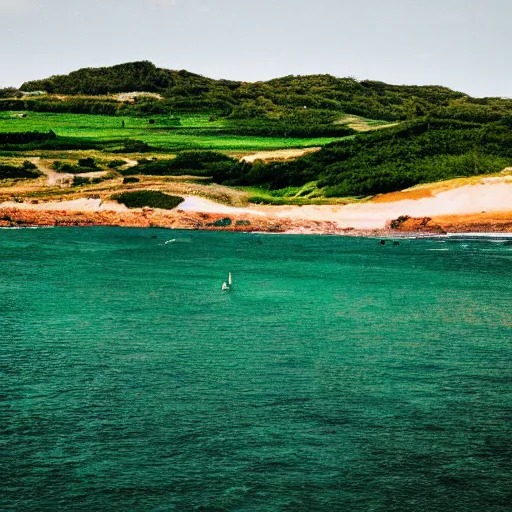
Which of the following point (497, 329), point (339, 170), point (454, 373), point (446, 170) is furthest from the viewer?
point (339, 170)

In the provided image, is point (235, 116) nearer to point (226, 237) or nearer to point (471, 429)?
point (226, 237)

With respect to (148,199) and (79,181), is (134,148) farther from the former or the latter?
(148,199)

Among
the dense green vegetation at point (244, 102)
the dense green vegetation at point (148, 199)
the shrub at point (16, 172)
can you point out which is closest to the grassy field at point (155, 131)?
the dense green vegetation at point (244, 102)

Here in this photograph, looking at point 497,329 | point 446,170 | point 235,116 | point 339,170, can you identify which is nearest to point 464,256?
point 497,329

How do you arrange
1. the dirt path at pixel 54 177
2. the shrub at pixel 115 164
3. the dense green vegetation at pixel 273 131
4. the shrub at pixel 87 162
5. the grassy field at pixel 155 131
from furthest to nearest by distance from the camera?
1. the grassy field at pixel 155 131
2. the shrub at pixel 115 164
3. the shrub at pixel 87 162
4. the dirt path at pixel 54 177
5. the dense green vegetation at pixel 273 131

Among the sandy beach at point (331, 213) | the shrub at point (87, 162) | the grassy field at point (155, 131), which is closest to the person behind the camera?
the sandy beach at point (331, 213)

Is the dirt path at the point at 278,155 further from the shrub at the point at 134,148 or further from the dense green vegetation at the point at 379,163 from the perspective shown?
the shrub at the point at 134,148

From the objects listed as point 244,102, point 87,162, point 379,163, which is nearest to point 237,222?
point 379,163

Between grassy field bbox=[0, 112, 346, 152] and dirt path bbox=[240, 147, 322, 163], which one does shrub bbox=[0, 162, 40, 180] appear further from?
dirt path bbox=[240, 147, 322, 163]
